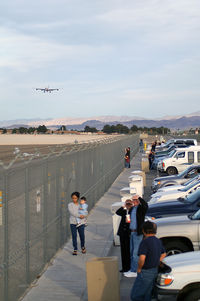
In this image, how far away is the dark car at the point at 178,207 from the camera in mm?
12516

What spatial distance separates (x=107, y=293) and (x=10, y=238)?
5.79 feet

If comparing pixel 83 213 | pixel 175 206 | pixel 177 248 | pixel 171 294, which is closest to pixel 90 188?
pixel 175 206

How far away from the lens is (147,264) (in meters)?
6.89

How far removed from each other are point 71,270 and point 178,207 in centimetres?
365

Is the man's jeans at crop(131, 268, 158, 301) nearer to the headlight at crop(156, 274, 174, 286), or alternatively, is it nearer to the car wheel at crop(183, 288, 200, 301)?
the headlight at crop(156, 274, 174, 286)

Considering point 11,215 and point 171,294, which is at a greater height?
point 11,215

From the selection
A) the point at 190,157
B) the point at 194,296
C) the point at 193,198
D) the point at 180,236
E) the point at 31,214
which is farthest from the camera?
the point at 190,157

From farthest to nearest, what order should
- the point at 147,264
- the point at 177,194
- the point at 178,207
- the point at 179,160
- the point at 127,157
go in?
the point at 127,157 < the point at 179,160 < the point at 177,194 < the point at 178,207 < the point at 147,264

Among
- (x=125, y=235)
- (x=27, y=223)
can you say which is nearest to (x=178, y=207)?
(x=125, y=235)

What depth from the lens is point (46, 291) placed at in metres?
8.88

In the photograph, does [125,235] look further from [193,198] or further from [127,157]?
[127,157]

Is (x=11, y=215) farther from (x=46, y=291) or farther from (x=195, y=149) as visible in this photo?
(x=195, y=149)

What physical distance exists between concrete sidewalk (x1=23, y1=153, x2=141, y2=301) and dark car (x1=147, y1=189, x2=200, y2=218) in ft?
4.61

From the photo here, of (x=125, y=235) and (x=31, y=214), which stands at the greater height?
(x=31, y=214)
